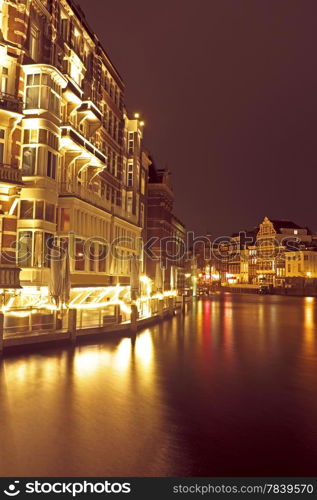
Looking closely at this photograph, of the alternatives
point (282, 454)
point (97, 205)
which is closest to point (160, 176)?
point (97, 205)

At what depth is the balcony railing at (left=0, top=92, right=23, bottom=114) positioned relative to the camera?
22219mm

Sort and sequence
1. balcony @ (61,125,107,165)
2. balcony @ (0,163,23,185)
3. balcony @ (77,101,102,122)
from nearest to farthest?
balcony @ (0,163,23,185)
balcony @ (61,125,107,165)
balcony @ (77,101,102,122)

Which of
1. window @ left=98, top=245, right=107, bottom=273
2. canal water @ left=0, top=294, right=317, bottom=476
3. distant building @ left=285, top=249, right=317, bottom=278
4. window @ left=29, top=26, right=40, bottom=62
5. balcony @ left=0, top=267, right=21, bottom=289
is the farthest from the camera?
distant building @ left=285, top=249, right=317, bottom=278

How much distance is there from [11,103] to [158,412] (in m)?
18.5

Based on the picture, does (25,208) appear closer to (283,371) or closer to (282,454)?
(283,371)

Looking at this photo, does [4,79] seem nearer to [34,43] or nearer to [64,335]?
[34,43]

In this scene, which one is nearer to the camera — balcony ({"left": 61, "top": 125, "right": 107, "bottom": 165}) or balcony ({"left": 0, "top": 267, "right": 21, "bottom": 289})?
balcony ({"left": 0, "top": 267, "right": 21, "bottom": 289})

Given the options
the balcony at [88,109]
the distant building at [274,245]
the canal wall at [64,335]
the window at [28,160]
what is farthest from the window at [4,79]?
the distant building at [274,245]

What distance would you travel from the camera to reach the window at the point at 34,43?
989 inches

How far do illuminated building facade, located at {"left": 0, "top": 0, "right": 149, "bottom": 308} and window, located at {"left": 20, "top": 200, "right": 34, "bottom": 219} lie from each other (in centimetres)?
5

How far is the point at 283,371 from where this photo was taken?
45.1 feet

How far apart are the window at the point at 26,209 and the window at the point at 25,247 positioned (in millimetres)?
890

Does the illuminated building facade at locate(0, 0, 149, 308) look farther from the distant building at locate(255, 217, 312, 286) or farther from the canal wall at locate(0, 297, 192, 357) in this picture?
the distant building at locate(255, 217, 312, 286)

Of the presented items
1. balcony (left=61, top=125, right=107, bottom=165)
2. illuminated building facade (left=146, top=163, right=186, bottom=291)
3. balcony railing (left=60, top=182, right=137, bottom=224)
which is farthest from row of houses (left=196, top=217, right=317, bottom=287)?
balcony (left=61, top=125, right=107, bottom=165)
